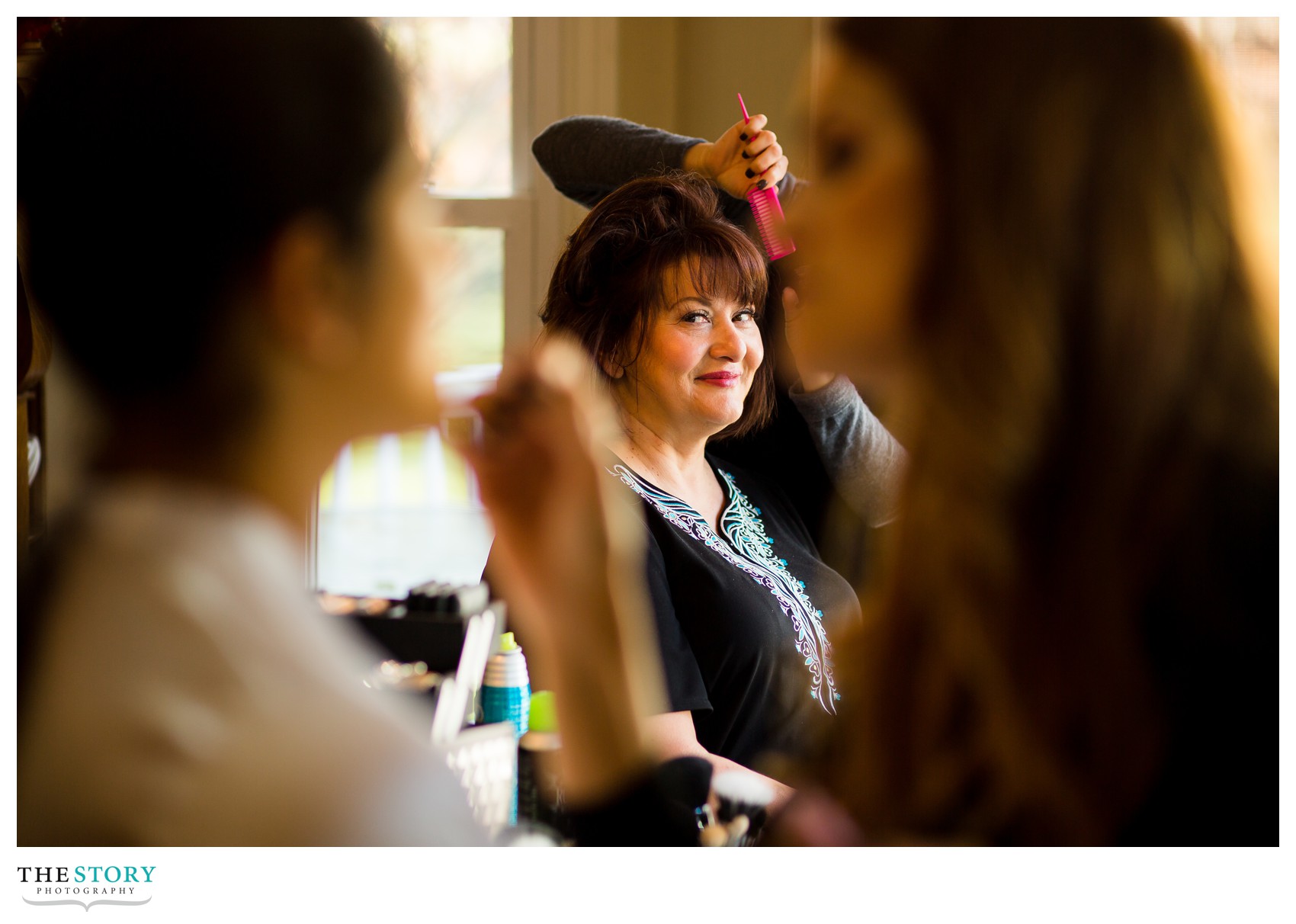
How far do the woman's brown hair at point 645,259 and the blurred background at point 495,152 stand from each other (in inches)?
4.2

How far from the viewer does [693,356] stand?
1.06 meters

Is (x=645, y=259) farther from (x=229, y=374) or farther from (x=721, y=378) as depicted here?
(x=229, y=374)

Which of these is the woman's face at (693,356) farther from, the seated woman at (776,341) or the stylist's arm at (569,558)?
the stylist's arm at (569,558)

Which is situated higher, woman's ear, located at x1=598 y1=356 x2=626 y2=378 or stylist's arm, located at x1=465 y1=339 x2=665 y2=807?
woman's ear, located at x1=598 y1=356 x2=626 y2=378

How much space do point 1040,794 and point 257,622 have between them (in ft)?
1.62

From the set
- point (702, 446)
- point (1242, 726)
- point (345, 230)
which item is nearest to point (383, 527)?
point (702, 446)

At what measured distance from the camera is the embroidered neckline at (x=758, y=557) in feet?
3.07

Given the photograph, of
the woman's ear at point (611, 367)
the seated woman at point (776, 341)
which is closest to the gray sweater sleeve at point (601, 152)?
the seated woman at point (776, 341)

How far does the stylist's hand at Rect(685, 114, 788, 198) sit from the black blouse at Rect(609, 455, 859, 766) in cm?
32

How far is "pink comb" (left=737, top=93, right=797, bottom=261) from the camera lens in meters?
1.01

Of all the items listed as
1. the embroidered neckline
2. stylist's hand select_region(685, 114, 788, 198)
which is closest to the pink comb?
stylist's hand select_region(685, 114, 788, 198)
